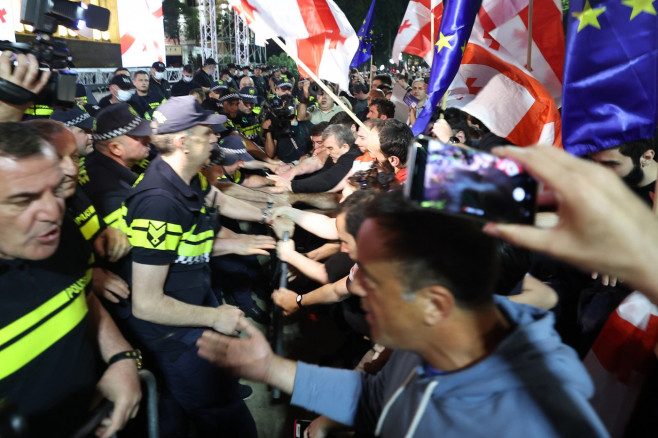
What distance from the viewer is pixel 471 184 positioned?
96cm

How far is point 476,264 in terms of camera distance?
1.31m

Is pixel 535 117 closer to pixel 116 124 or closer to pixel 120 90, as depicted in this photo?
pixel 116 124

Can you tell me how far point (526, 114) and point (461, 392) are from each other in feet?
11.7

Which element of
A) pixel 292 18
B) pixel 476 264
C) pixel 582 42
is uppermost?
pixel 292 18

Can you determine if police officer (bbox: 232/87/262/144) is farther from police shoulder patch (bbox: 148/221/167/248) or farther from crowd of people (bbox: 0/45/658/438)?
police shoulder patch (bbox: 148/221/167/248)

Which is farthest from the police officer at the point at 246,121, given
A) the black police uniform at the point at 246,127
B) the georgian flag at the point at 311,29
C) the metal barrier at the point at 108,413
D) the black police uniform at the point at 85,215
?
the metal barrier at the point at 108,413

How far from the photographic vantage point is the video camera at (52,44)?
3.01 metres

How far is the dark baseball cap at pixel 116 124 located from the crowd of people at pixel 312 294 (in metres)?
0.01

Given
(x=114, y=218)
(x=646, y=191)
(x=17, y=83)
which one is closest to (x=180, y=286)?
(x=114, y=218)

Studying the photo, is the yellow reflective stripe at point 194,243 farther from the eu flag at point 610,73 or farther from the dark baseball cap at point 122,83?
the dark baseball cap at point 122,83

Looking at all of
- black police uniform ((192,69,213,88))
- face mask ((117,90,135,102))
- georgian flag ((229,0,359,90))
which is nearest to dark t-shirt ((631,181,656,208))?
georgian flag ((229,0,359,90))

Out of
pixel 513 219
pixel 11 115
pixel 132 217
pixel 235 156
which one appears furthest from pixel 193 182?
pixel 513 219

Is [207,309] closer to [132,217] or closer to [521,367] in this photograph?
[132,217]

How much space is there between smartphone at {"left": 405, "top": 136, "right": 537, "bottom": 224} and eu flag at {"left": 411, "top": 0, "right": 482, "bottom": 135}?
341 centimetres
